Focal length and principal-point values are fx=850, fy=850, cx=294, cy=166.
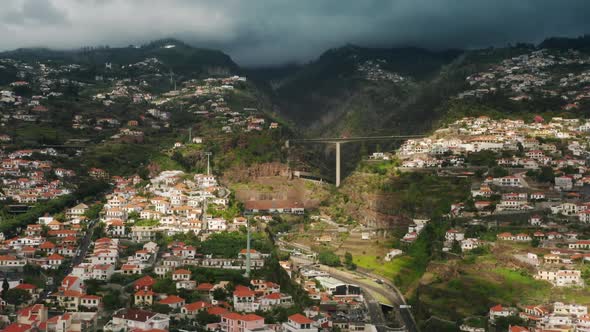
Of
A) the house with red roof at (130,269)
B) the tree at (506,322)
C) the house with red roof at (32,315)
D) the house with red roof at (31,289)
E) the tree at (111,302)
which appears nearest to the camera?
the house with red roof at (32,315)

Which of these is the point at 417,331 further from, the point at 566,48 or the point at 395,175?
the point at 566,48

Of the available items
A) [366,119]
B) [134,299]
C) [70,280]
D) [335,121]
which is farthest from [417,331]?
[335,121]

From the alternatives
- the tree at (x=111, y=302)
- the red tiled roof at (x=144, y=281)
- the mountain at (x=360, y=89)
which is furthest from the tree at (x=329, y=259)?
the mountain at (x=360, y=89)

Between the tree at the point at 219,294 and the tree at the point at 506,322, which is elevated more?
the tree at the point at 219,294

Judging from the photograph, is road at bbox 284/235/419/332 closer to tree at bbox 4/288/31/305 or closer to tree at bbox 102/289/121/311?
tree at bbox 102/289/121/311

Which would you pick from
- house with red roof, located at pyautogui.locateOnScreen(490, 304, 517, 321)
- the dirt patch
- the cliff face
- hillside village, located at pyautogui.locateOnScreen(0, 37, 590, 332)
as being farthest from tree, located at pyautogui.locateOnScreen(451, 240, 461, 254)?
the dirt patch

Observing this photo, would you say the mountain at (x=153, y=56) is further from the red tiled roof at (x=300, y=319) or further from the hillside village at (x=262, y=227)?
the red tiled roof at (x=300, y=319)
